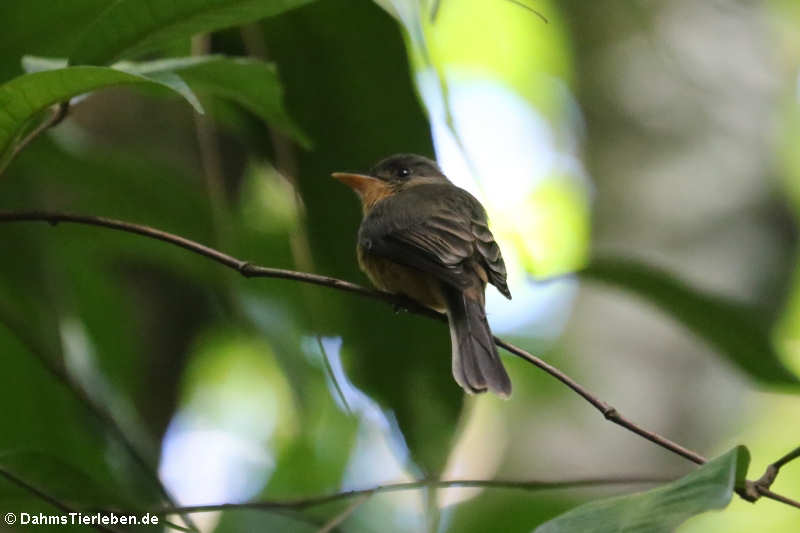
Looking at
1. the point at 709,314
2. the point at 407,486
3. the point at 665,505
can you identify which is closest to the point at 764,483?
the point at 665,505

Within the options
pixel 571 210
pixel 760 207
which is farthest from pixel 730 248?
pixel 571 210

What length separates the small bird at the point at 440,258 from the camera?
9.27 ft

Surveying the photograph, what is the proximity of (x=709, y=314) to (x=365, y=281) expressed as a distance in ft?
3.26

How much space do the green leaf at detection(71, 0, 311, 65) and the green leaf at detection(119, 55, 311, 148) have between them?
76 millimetres

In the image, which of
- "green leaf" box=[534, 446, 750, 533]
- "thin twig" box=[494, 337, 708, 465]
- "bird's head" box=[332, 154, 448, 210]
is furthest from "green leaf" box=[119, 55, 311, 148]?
"green leaf" box=[534, 446, 750, 533]

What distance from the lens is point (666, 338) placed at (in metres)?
4.89

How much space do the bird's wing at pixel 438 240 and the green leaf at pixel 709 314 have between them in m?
0.42

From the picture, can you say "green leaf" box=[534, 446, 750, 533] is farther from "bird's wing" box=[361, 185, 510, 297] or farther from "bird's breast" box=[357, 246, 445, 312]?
"bird's breast" box=[357, 246, 445, 312]

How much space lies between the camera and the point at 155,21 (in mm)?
2107

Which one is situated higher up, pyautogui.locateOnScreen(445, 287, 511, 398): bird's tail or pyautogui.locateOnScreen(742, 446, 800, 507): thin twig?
pyautogui.locateOnScreen(742, 446, 800, 507): thin twig

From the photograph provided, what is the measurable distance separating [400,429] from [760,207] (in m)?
3.22

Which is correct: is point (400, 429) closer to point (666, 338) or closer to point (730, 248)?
point (666, 338)

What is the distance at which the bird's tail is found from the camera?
2.51 m

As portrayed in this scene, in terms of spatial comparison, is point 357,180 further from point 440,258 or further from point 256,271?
point 256,271
